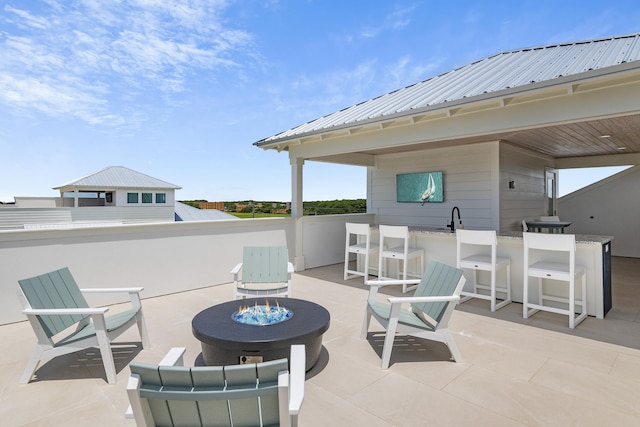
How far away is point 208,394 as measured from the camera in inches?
50.4

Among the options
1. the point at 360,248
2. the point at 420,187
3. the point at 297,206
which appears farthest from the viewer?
the point at 420,187

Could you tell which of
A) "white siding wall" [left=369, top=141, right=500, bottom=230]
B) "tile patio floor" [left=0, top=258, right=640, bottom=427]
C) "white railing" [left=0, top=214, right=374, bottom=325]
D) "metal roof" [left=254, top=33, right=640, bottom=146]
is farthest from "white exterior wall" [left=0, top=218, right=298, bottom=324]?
"white siding wall" [left=369, top=141, right=500, bottom=230]

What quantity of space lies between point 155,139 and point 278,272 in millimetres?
19254

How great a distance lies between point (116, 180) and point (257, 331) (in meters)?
20.2

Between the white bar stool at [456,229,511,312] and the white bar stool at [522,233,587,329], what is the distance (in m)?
0.34

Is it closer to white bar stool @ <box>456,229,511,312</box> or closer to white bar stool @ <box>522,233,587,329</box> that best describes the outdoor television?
white bar stool @ <box>456,229,511,312</box>

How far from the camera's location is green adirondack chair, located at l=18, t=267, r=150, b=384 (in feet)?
8.63

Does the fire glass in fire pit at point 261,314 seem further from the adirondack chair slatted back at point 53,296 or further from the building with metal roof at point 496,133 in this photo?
the building with metal roof at point 496,133

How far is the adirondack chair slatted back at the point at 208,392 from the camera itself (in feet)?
4.23

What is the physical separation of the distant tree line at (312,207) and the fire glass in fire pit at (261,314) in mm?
3926

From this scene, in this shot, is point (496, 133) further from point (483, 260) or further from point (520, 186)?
point (520, 186)

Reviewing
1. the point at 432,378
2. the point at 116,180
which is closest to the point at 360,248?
the point at 432,378

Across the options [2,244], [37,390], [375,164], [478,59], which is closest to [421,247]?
[375,164]

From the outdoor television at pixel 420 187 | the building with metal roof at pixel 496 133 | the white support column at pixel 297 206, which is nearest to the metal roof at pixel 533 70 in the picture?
the building with metal roof at pixel 496 133
